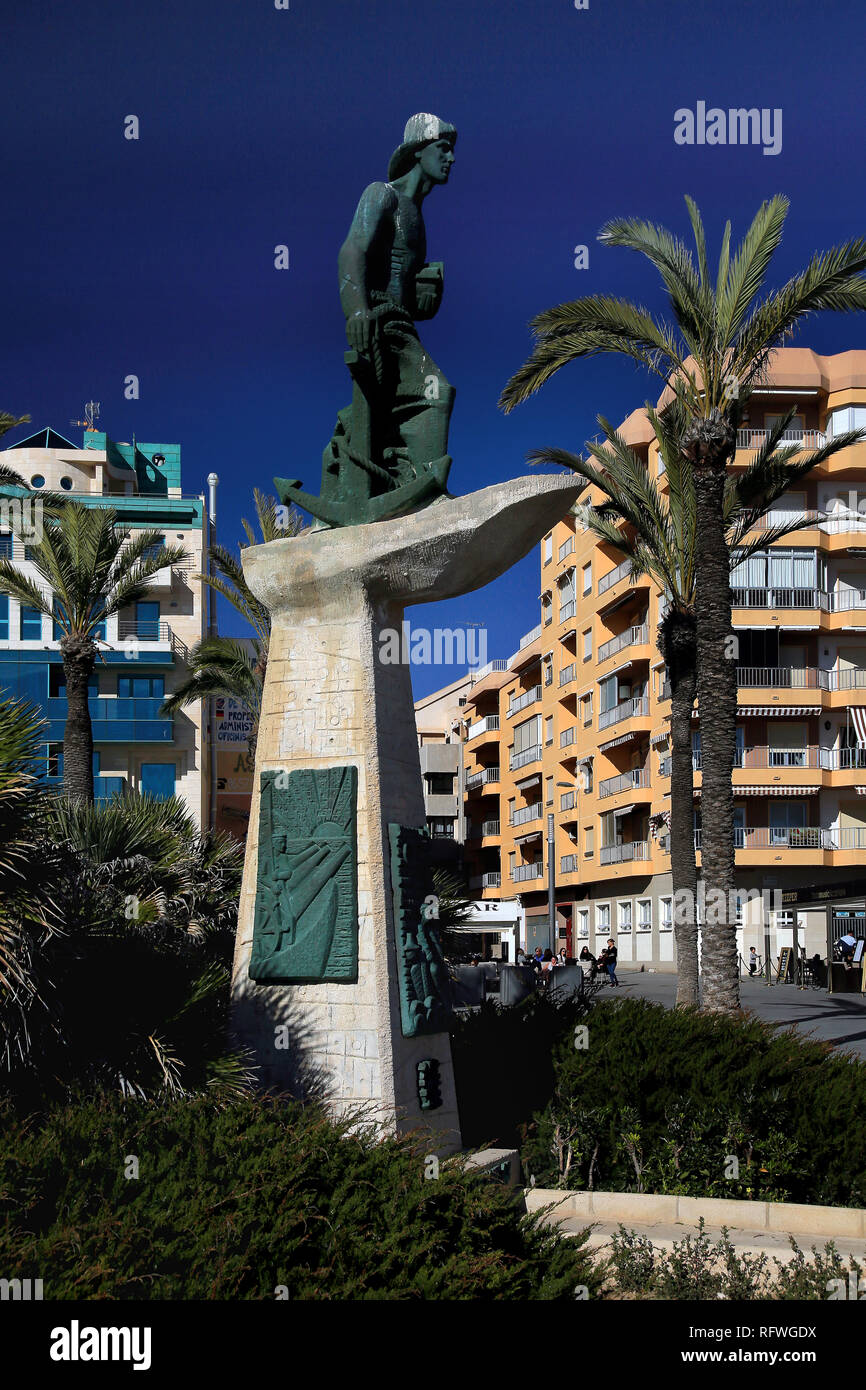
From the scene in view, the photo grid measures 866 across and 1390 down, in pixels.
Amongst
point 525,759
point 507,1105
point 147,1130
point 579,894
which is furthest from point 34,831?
point 525,759

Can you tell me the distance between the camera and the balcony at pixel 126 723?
5156 cm

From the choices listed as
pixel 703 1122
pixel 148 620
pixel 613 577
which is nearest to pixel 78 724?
pixel 703 1122

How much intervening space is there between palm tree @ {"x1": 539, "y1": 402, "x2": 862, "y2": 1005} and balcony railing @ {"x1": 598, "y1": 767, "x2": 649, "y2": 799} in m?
29.0

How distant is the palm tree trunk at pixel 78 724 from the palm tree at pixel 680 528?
9.27 metres

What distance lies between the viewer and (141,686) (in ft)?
175

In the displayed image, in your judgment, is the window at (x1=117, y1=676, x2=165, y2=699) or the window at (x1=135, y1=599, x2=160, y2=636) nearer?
the window at (x1=117, y1=676, x2=165, y2=699)

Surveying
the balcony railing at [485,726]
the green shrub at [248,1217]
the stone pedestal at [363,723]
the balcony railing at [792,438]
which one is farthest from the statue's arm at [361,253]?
the balcony railing at [485,726]

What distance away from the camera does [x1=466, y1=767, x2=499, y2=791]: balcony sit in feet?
265

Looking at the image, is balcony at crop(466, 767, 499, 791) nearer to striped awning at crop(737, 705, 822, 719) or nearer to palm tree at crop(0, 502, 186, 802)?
striped awning at crop(737, 705, 822, 719)

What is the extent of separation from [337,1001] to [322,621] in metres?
2.43

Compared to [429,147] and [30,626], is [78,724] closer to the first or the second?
[429,147]

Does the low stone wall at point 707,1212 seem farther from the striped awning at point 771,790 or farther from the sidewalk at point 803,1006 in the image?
the striped awning at point 771,790

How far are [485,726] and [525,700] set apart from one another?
30.6 ft

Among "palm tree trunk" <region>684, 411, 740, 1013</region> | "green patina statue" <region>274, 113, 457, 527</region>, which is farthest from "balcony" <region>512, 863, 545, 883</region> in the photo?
"green patina statue" <region>274, 113, 457, 527</region>
